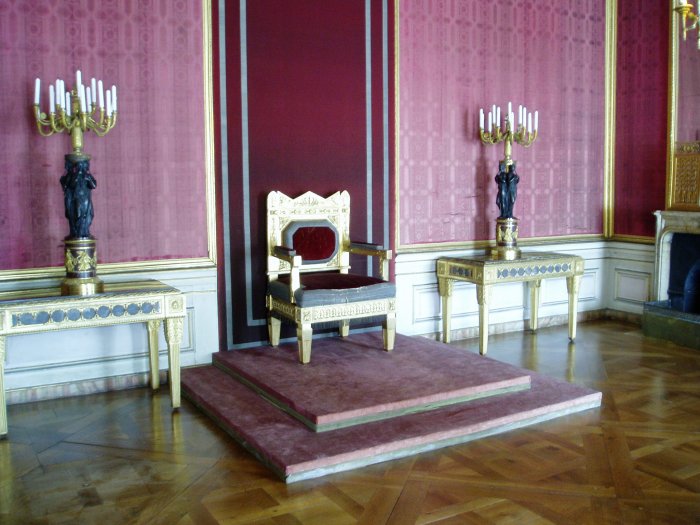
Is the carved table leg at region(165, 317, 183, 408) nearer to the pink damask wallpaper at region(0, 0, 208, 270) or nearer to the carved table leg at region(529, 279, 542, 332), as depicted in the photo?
the pink damask wallpaper at region(0, 0, 208, 270)

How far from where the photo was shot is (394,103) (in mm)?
4262

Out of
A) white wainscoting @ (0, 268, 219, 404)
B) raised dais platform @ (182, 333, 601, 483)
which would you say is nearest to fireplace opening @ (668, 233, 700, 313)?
raised dais platform @ (182, 333, 601, 483)

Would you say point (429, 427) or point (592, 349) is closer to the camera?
point (429, 427)

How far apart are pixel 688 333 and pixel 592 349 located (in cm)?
60

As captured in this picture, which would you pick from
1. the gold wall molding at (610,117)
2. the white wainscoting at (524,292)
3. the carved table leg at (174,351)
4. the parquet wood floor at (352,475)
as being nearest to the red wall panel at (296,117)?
the white wainscoting at (524,292)

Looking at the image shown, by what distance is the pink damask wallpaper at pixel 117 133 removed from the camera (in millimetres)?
3266

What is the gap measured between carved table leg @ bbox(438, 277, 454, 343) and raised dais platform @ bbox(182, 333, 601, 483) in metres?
0.63

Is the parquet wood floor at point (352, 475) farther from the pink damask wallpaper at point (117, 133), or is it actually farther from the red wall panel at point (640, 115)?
the red wall panel at point (640, 115)

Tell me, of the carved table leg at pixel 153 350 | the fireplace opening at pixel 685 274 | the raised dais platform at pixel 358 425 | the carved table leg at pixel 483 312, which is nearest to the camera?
the raised dais platform at pixel 358 425

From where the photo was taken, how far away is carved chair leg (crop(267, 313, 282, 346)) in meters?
3.88

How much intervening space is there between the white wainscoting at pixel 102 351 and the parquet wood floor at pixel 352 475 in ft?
0.39

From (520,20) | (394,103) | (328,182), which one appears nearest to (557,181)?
(520,20)

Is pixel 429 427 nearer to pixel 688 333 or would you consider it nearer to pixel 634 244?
pixel 688 333

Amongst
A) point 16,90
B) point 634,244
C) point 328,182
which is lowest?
point 634,244
